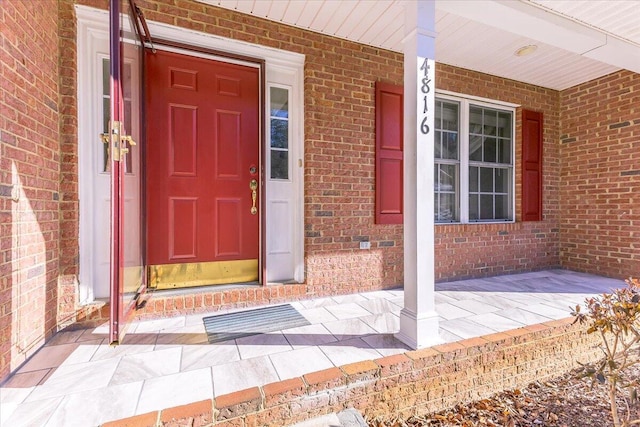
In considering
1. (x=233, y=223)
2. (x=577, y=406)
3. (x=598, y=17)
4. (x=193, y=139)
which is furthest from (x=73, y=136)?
(x=598, y=17)

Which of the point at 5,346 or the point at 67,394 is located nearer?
the point at 67,394

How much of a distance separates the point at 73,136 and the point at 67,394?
5.92 feet

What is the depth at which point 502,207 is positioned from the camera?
4449mm

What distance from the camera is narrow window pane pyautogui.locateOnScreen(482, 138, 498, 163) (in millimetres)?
4281

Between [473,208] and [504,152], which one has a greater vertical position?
[504,152]

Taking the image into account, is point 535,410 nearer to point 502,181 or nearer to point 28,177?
point 502,181

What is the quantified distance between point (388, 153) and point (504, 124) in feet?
7.32

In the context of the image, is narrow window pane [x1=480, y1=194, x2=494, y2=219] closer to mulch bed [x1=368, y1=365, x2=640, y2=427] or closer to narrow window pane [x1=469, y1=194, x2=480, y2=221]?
narrow window pane [x1=469, y1=194, x2=480, y2=221]

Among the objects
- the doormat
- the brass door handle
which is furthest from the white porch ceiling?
the doormat

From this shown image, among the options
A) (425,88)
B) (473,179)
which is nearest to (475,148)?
(473,179)

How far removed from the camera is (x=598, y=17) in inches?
109

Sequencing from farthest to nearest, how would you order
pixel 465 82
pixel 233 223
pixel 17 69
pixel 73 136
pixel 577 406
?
pixel 465 82
pixel 233 223
pixel 73 136
pixel 577 406
pixel 17 69

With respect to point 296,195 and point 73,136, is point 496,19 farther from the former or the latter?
point 73,136

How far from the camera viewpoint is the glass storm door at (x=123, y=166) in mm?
1787
